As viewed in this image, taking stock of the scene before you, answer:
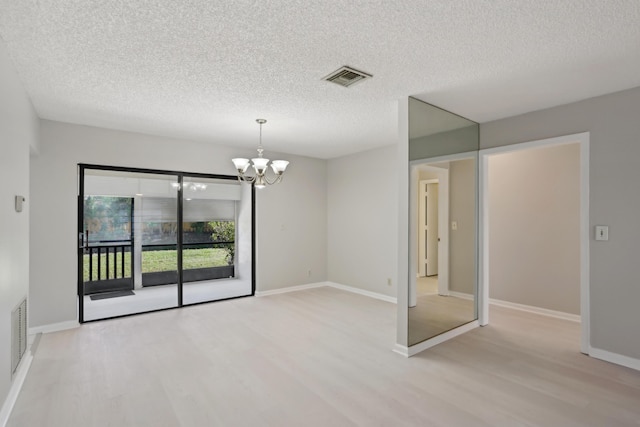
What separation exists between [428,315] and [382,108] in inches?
93.3

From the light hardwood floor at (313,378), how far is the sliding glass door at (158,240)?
2.57 feet

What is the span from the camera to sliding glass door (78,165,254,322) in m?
4.49

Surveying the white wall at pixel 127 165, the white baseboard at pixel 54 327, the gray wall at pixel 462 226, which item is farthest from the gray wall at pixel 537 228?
the white baseboard at pixel 54 327

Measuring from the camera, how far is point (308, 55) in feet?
8.08

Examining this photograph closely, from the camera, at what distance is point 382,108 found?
11.9 feet

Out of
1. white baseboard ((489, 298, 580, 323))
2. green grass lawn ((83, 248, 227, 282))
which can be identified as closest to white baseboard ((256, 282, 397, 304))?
green grass lawn ((83, 248, 227, 282))

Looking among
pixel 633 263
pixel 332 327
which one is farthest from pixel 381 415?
pixel 633 263

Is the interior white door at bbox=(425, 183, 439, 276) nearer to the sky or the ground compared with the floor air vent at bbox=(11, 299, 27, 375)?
nearer to the sky

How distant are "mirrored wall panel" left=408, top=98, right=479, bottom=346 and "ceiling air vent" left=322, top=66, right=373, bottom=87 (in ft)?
2.47

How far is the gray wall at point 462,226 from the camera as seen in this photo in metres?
4.11

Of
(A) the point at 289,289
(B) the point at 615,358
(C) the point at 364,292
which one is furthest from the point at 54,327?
(B) the point at 615,358

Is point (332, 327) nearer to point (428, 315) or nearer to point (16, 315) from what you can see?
point (428, 315)

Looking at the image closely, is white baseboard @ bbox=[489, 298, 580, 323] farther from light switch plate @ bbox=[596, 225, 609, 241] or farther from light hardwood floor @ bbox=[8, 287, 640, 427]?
light switch plate @ bbox=[596, 225, 609, 241]

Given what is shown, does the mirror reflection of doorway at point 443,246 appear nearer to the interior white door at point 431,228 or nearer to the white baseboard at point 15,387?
the interior white door at point 431,228
